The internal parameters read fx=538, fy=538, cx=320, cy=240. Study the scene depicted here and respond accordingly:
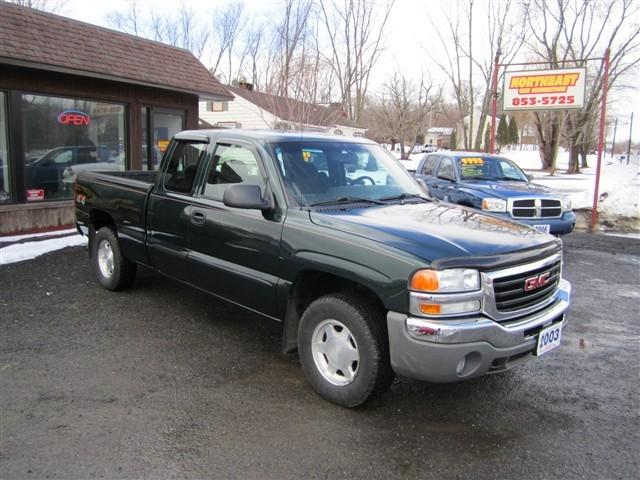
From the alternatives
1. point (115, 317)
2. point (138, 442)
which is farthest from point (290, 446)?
point (115, 317)

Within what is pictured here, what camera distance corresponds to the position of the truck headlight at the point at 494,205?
8.20 m

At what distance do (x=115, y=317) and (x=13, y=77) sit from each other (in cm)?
585

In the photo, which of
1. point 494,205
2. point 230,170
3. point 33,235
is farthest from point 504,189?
point 33,235

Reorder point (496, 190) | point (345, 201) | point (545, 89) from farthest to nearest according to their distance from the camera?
point (545, 89) → point (496, 190) → point (345, 201)

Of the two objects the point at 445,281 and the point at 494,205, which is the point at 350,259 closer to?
the point at 445,281

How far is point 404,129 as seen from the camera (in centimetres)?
4459

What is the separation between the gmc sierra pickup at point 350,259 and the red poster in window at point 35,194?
207 inches

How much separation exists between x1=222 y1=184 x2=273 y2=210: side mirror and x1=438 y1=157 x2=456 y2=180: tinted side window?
623cm

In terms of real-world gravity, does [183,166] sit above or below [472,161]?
below

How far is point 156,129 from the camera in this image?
1200 cm

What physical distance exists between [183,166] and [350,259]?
2.38 m

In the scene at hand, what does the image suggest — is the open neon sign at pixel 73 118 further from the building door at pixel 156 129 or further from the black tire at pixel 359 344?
the black tire at pixel 359 344

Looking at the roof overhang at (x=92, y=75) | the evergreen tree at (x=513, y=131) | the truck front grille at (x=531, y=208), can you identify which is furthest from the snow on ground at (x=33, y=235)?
the evergreen tree at (x=513, y=131)

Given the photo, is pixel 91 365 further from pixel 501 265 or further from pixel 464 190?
pixel 464 190
